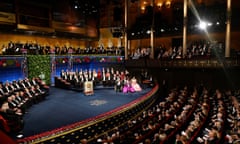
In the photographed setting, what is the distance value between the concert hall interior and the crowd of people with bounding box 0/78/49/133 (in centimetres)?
5

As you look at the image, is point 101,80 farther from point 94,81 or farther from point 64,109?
point 64,109

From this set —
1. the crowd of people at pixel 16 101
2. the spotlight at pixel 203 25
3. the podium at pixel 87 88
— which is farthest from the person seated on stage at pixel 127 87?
the spotlight at pixel 203 25

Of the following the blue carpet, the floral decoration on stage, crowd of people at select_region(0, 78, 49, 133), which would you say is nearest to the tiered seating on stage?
the blue carpet

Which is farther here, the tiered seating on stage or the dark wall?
the dark wall

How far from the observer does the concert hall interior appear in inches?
313

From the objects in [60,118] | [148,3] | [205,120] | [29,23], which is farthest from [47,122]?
[148,3]

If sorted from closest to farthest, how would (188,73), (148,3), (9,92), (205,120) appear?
(205,120)
(9,92)
(188,73)
(148,3)

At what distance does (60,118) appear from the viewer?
8.62 meters

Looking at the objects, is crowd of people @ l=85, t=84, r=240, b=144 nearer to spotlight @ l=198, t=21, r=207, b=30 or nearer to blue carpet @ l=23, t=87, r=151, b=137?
blue carpet @ l=23, t=87, r=151, b=137

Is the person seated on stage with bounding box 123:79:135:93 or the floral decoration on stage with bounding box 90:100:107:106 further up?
the person seated on stage with bounding box 123:79:135:93

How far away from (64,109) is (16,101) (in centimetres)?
206

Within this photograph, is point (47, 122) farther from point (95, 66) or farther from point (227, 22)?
point (227, 22)

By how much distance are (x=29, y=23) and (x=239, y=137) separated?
17.0 metres

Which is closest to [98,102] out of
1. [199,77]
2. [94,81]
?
[94,81]
